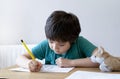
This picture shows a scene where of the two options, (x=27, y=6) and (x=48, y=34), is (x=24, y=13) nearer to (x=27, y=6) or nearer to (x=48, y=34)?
(x=27, y=6)

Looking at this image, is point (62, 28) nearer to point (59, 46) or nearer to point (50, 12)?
point (59, 46)

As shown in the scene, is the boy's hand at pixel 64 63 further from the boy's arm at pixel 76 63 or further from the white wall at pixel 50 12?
the white wall at pixel 50 12

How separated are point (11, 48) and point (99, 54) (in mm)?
1215

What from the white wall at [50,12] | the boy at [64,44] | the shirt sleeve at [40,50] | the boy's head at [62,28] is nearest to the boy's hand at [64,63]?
the boy at [64,44]

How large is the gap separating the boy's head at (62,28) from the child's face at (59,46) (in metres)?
0.02

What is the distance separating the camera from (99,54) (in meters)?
1.01

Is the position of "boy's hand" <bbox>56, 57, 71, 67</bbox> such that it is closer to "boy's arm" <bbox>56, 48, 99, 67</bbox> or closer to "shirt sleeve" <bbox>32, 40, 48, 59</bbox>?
"boy's arm" <bbox>56, 48, 99, 67</bbox>

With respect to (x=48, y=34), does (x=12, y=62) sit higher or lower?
lower

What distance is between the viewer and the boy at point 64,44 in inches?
43.5

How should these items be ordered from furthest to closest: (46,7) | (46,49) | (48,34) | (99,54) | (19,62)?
(46,7) < (46,49) < (19,62) < (48,34) < (99,54)

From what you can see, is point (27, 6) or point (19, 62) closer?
point (19, 62)

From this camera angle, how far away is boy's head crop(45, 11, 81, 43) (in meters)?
1.10

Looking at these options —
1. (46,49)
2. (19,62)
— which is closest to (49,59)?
(46,49)

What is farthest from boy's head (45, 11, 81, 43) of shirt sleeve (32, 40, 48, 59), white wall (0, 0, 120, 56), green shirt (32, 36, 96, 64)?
white wall (0, 0, 120, 56)
